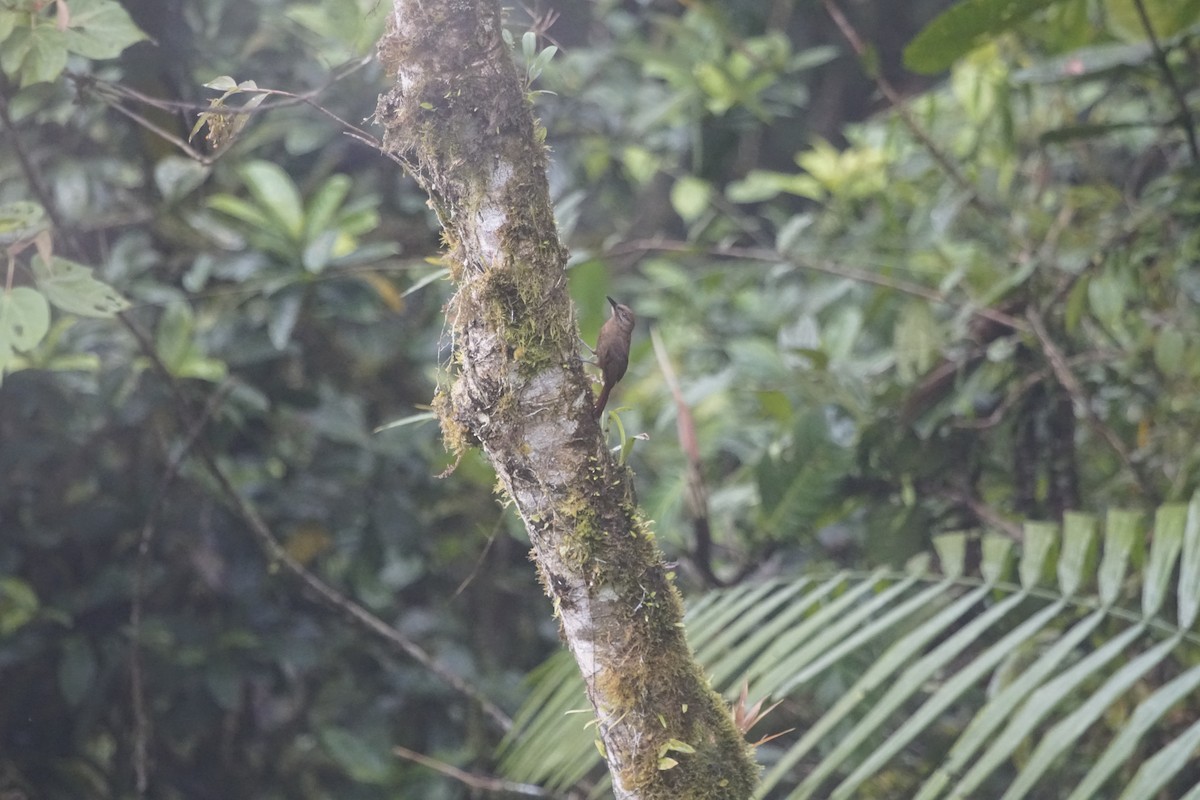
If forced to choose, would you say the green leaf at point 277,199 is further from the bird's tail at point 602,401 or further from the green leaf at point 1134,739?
the green leaf at point 1134,739

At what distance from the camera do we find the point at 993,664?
3.56 ft

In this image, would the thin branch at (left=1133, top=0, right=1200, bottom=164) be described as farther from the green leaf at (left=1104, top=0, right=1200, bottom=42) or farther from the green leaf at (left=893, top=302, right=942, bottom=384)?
the green leaf at (left=893, top=302, right=942, bottom=384)

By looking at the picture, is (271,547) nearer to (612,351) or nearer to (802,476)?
(802,476)

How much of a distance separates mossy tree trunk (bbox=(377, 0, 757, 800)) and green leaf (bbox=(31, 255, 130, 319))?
548 mm

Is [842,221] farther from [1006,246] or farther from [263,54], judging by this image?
[263,54]

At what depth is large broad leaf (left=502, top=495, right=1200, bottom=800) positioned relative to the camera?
1002mm

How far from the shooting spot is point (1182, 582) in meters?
1.15

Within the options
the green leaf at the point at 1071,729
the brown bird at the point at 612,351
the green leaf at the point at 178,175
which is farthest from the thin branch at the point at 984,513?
the green leaf at the point at 178,175

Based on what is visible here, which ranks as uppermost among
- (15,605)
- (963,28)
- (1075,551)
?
(963,28)

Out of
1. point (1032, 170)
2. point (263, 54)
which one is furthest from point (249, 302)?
point (1032, 170)

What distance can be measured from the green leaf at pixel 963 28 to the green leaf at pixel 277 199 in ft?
3.05

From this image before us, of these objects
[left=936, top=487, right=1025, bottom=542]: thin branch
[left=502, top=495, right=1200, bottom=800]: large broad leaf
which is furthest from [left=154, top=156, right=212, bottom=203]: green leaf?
[left=936, top=487, right=1025, bottom=542]: thin branch

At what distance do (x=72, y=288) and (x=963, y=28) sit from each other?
3.62 feet

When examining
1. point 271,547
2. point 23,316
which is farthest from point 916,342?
point 23,316
